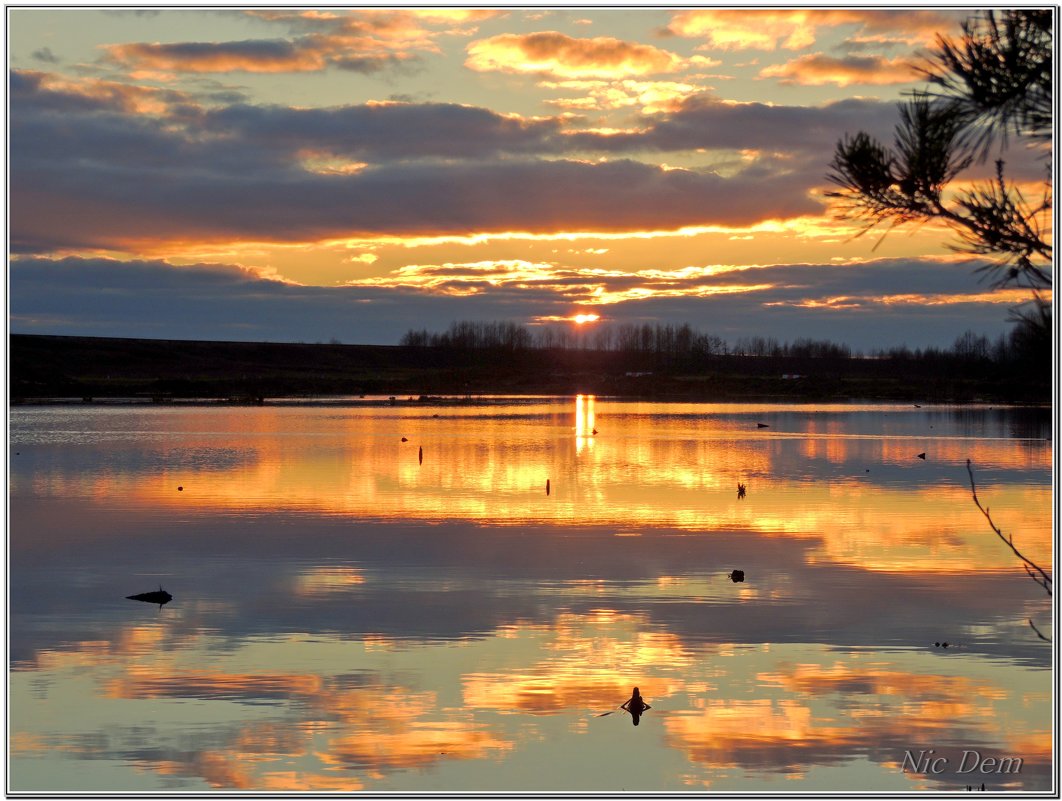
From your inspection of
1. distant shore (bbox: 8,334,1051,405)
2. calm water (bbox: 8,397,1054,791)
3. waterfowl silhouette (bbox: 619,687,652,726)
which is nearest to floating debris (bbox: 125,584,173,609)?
calm water (bbox: 8,397,1054,791)

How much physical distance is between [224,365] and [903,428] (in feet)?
401

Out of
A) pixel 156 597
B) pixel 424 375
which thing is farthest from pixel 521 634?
pixel 424 375

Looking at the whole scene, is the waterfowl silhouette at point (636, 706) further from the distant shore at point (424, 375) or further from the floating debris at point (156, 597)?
the distant shore at point (424, 375)

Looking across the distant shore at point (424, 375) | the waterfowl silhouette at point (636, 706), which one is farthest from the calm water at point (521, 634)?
the distant shore at point (424, 375)

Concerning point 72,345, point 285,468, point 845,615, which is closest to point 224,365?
point 72,345

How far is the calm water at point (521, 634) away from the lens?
10.6 meters

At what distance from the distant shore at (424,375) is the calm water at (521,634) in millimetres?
65224

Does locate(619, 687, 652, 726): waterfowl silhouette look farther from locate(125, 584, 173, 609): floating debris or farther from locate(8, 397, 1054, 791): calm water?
locate(125, 584, 173, 609): floating debris

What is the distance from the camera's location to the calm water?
419 inches

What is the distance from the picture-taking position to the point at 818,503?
27984 mm

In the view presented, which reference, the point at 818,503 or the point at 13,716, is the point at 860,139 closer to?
the point at 13,716

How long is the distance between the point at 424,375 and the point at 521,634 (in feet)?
482

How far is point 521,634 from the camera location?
14586mm

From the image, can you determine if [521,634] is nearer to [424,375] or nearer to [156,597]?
[156,597]
